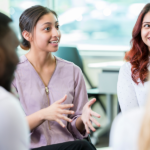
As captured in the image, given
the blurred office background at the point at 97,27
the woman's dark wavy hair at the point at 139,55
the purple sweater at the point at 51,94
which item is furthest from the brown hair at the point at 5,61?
the blurred office background at the point at 97,27

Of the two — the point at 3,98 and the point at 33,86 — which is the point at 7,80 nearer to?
the point at 3,98

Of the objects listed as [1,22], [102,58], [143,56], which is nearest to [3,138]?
[1,22]

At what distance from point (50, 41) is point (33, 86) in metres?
0.29

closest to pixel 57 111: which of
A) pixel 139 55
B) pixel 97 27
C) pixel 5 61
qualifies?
pixel 5 61

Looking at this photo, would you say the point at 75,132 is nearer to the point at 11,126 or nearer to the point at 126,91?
the point at 126,91

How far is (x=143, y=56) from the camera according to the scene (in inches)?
65.3

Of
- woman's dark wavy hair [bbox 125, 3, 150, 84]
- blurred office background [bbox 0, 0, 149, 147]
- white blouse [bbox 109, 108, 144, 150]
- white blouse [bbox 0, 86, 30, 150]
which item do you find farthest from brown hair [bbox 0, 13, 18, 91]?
blurred office background [bbox 0, 0, 149, 147]

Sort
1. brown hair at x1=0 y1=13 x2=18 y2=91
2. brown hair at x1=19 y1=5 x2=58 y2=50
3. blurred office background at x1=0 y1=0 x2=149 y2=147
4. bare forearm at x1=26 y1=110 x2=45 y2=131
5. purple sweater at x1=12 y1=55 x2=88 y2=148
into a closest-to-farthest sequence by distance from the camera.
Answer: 1. brown hair at x1=0 y1=13 x2=18 y2=91
2. bare forearm at x1=26 y1=110 x2=45 y2=131
3. purple sweater at x1=12 y1=55 x2=88 y2=148
4. brown hair at x1=19 y1=5 x2=58 y2=50
5. blurred office background at x1=0 y1=0 x2=149 y2=147

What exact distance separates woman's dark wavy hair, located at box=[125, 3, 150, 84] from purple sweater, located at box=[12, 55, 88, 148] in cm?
32

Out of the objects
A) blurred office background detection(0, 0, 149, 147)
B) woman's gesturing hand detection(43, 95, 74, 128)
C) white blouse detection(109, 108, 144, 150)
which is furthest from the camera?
blurred office background detection(0, 0, 149, 147)

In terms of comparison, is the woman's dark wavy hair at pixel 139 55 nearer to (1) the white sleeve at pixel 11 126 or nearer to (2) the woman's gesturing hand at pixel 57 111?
(2) the woman's gesturing hand at pixel 57 111

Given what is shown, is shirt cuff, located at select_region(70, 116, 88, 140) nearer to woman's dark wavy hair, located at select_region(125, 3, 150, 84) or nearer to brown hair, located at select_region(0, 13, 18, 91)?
woman's dark wavy hair, located at select_region(125, 3, 150, 84)

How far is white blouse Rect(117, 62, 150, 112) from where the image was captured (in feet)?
5.04

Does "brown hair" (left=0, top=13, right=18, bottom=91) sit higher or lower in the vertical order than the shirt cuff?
higher
